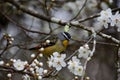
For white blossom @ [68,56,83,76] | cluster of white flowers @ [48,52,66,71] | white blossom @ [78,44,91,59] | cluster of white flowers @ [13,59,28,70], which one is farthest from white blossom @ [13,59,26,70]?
white blossom @ [78,44,91,59]

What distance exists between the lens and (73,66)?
369cm

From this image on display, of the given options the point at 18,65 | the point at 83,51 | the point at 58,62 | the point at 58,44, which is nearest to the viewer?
the point at 18,65

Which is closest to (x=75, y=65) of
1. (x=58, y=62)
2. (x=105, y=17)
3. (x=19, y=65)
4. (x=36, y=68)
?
(x=58, y=62)

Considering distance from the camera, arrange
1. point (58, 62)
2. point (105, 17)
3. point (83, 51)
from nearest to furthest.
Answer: point (58, 62), point (83, 51), point (105, 17)

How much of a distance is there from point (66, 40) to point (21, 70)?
118 centimetres

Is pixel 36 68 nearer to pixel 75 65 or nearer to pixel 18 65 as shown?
pixel 18 65

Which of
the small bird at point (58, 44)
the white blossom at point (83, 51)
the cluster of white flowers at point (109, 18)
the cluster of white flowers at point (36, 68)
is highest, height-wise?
the cluster of white flowers at point (109, 18)

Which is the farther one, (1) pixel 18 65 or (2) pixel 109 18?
(2) pixel 109 18

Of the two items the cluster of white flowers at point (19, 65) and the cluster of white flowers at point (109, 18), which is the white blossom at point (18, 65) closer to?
the cluster of white flowers at point (19, 65)

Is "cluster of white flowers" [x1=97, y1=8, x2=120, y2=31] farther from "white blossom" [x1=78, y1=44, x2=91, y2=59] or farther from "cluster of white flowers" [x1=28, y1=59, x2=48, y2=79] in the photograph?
"cluster of white flowers" [x1=28, y1=59, x2=48, y2=79]

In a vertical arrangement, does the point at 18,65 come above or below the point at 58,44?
above

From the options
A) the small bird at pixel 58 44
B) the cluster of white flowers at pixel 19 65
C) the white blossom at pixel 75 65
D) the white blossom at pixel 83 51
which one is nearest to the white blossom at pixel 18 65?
the cluster of white flowers at pixel 19 65

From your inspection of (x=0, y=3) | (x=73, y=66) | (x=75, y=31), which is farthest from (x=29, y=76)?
(x=75, y=31)

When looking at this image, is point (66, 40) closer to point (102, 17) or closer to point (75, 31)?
point (102, 17)
